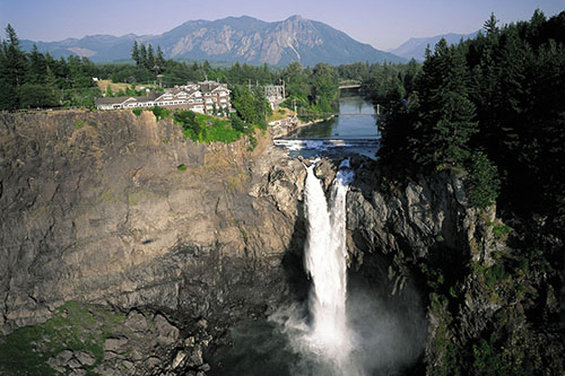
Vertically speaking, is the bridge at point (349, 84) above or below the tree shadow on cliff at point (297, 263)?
above

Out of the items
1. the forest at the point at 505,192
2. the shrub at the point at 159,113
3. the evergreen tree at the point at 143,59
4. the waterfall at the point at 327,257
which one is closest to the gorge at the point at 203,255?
the forest at the point at 505,192

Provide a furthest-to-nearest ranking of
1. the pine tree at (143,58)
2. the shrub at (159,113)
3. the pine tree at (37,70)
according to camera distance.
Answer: the pine tree at (143,58) → the pine tree at (37,70) → the shrub at (159,113)

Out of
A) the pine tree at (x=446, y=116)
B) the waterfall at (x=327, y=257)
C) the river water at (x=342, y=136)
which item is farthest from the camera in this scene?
the river water at (x=342, y=136)

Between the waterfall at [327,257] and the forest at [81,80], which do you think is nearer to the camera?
the waterfall at [327,257]

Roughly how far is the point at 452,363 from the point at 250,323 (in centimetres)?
1660

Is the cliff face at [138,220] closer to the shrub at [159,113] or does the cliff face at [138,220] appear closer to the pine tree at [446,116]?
the shrub at [159,113]

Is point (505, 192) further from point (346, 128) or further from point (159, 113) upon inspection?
point (346, 128)

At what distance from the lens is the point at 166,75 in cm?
7475

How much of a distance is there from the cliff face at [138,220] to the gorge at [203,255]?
116mm

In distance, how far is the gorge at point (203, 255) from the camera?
24219mm

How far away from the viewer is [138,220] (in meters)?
32.0

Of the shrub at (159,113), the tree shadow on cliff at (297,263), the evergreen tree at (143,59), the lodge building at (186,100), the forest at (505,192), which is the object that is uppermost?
the evergreen tree at (143,59)

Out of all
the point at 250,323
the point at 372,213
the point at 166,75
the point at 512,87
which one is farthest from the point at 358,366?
the point at 166,75

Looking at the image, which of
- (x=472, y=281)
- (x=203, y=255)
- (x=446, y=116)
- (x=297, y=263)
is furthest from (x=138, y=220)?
(x=472, y=281)
